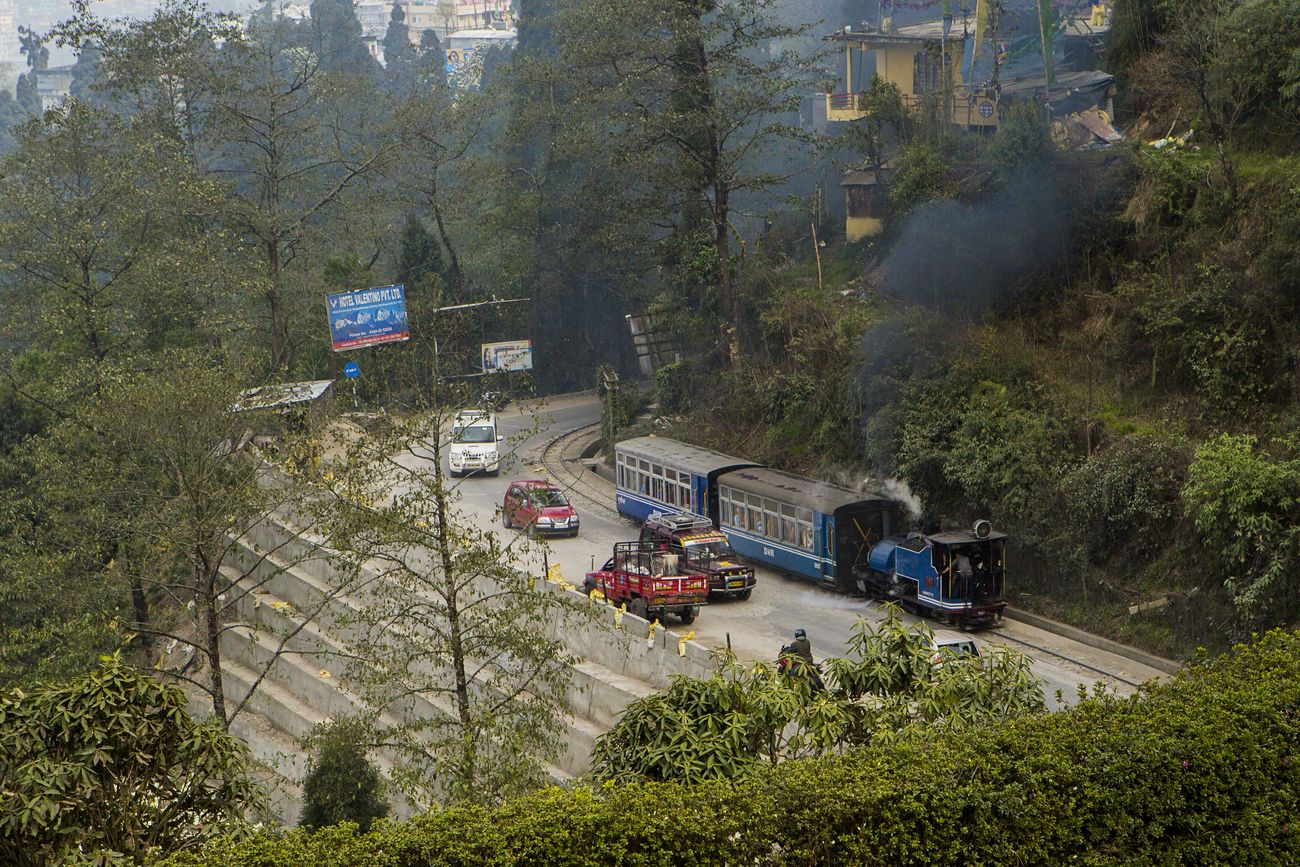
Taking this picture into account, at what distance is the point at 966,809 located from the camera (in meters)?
9.69

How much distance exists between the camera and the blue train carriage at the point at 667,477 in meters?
31.1

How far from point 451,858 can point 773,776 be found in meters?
2.32

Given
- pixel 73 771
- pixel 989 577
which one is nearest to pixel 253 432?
pixel 989 577

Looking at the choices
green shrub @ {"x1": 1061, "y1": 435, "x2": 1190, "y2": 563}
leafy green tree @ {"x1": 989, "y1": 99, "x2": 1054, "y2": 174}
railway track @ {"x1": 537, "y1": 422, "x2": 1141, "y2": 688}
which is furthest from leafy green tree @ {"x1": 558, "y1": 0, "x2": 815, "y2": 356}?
green shrub @ {"x1": 1061, "y1": 435, "x2": 1190, "y2": 563}

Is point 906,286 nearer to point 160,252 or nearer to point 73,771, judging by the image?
point 160,252

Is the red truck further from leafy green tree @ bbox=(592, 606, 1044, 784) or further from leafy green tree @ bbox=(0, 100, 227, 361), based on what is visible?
leafy green tree @ bbox=(0, 100, 227, 361)

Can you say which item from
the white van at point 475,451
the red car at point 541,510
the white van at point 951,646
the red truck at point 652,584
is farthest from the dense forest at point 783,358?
the white van at point 475,451

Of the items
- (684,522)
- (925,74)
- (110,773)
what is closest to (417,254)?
(925,74)

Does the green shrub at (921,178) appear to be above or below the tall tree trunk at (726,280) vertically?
above

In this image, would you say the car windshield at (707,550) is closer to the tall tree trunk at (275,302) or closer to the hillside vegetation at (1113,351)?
the hillside vegetation at (1113,351)

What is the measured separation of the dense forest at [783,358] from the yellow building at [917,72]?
90cm

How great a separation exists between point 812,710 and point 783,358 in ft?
85.4

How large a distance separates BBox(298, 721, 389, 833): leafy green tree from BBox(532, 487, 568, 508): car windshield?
13.3 meters

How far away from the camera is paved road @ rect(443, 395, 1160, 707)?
21547 millimetres
